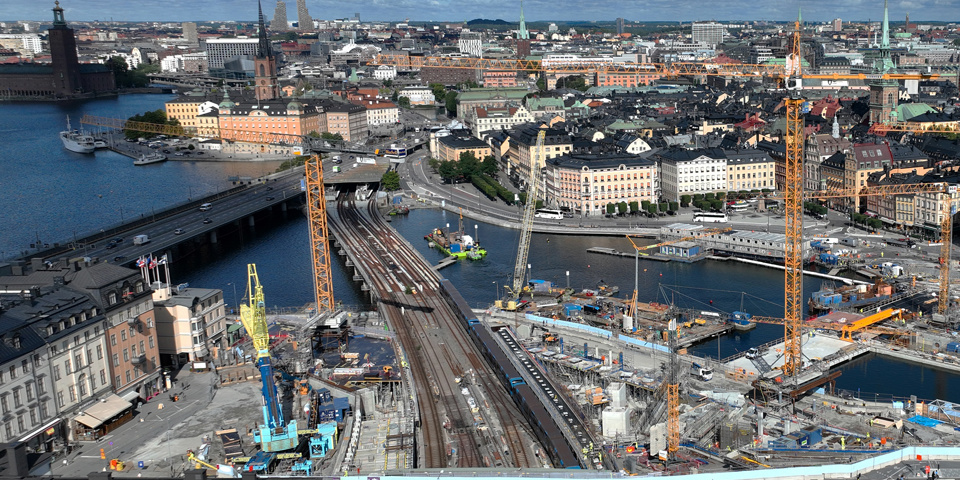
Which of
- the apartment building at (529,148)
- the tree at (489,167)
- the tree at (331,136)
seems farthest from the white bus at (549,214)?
the tree at (331,136)

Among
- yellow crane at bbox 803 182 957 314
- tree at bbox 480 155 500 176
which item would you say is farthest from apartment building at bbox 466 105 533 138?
yellow crane at bbox 803 182 957 314

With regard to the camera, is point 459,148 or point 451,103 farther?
point 451,103

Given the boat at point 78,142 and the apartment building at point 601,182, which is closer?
the apartment building at point 601,182

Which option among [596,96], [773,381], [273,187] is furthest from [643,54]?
[773,381]

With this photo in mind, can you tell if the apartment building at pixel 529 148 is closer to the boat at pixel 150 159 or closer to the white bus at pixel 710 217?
the white bus at pixel 710 217

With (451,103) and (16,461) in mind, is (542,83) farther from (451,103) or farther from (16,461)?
(16,461)

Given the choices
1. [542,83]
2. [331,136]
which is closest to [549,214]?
[331,136]
